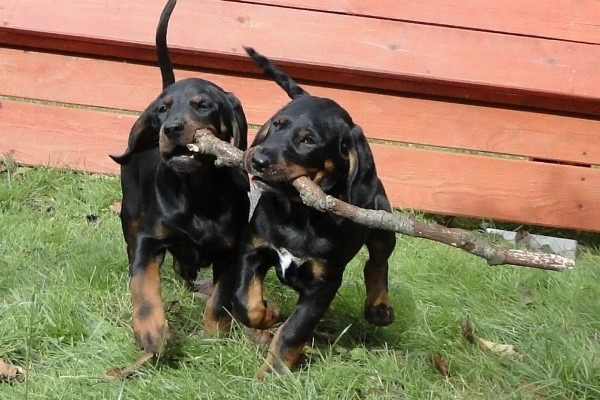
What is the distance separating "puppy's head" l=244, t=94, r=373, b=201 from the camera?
2945 mm

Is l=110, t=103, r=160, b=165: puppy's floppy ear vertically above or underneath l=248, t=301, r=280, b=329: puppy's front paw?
above

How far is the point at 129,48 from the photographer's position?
543cm

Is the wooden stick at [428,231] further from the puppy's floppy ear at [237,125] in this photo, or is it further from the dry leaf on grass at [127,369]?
the dry leaf on grass at [127,369]

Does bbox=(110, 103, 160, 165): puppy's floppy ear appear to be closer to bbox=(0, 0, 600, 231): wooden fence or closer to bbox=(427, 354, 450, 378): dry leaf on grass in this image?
bbox=(427, 354, 450, 378): dry leaf on grass

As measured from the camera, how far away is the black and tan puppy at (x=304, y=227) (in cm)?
306

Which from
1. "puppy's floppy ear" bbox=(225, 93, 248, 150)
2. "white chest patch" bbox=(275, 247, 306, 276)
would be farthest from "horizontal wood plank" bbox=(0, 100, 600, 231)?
"white chest patch" bbox=(275, 247, 306, 276)

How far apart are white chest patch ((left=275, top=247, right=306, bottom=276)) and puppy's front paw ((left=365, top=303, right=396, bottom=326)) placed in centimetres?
58

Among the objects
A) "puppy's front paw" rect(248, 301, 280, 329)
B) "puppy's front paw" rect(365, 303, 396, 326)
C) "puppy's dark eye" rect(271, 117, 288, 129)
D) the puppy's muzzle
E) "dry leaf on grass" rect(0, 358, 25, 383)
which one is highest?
"puppy's dark eye" rect(271, 117, 288, 129)

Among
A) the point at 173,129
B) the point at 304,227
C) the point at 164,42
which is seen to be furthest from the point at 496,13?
the point at 173,129

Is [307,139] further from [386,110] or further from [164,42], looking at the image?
[386,110]

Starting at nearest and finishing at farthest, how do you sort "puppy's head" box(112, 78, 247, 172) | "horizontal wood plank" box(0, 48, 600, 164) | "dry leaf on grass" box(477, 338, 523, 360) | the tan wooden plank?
"puppy's head" box(112, 78, 247, 172)
"dry leaf on grass" box(477, 338, 523, 360)
"horizontal wood plank" box(0, 48, 600, 164)
the tan wooden plank

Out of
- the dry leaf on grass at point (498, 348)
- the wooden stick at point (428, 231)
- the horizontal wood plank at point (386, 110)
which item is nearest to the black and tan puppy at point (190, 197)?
the wooden stick at point (428, 231)

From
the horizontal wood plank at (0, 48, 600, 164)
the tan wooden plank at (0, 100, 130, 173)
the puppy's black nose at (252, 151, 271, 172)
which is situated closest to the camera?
the puppy's black nose at (252, 151, 271, 172)

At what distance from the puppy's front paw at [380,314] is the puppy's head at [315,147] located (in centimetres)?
63
